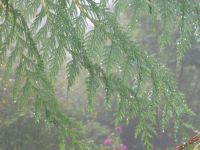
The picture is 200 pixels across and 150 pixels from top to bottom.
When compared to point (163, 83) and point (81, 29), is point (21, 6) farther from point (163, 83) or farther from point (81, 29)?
point (163, 83)

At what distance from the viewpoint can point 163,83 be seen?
2328 mm

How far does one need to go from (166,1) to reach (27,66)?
0.85 metres

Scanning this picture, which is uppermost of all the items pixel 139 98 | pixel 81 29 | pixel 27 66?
pixel 81 29

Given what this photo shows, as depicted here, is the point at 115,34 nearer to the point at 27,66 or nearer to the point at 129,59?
the point at 129,59

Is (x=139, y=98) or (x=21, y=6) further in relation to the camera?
(x=21, y=6)

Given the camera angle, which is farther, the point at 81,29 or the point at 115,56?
the point at 81,29

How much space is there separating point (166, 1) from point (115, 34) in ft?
1.14

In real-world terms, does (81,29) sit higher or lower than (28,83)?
higher

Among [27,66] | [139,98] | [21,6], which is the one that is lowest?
[139,98]

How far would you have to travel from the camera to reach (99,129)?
1183 cm

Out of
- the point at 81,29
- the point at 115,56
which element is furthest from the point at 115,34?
the point at 81,29

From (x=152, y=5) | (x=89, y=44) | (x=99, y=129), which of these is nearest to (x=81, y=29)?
(x=89, y=44)

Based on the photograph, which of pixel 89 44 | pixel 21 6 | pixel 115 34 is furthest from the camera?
pixel 21 6

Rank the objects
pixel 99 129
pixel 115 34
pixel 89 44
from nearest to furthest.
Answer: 1. pixel 115 34
2. pixel 89 44
3. pixel 99 129
